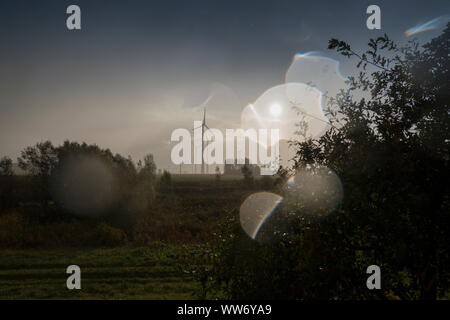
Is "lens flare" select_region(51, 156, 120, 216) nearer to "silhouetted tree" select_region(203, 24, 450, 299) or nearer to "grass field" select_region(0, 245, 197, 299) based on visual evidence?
"grass field" select_region(0, 245, 197, 299)

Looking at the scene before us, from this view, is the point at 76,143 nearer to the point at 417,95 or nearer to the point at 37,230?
the point at 37,230

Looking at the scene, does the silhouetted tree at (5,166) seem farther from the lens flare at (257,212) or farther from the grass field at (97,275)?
the lens flare at (257,212)

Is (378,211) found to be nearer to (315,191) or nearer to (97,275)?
(315,191)

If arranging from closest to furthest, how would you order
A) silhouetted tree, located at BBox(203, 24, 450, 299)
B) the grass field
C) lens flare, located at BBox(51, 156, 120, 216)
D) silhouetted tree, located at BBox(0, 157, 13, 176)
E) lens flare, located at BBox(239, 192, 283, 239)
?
silhouetted tree, located at BBox(203, 24, 450, 299)
lens flare, located at BBox(239, 192, 283, 239)
the grass field
lens flare, located at BBox(51, 156, 120, 216)
silhouetted tree, located at BBox(0, 157, 13, 176)

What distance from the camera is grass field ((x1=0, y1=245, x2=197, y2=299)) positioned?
15.3 m

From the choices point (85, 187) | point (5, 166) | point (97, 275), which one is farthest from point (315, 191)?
point (5, 166)

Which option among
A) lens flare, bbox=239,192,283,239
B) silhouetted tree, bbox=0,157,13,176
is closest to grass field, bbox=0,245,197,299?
lens flare, bbox=239,192,283,239

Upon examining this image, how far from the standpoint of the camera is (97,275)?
61.5 feet

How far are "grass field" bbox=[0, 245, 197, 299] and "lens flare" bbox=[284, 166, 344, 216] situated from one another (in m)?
6.89

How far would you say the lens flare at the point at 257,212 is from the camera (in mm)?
5969

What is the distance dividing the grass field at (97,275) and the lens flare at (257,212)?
225 inches

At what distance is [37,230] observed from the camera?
32375 mm

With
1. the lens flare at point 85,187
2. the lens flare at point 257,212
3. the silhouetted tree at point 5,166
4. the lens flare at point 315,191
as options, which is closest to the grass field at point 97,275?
the lens flare at point 257,212
